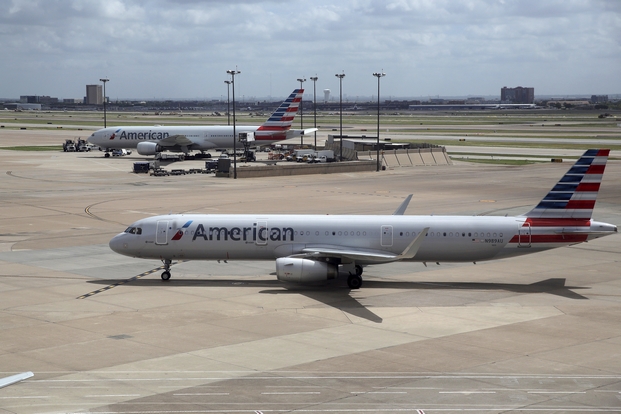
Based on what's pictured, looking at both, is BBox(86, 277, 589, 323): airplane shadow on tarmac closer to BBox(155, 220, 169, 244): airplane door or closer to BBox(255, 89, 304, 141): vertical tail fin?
BBox(155, 220, 169, 244): airplane door

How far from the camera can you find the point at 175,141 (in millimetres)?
124625

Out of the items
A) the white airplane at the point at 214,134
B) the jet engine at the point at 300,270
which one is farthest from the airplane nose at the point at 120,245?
the white airplane at the point at 214,134

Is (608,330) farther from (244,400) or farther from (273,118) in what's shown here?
(273,118)

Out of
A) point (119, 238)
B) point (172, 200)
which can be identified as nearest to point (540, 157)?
point (172, 200)

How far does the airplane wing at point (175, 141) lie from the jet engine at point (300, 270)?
8597cm

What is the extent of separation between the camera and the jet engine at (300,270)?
40469 millimetres

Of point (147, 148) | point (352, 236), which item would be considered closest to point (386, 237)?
point (352, 236)

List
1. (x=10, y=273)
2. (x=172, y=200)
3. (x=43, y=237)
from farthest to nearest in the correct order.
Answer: (x=172, y=200), (x=43, y=237), (x=10, y=273)

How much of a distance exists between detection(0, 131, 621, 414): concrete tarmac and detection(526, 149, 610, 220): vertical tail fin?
4010 mm

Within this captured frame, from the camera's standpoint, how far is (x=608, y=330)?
33.8 m

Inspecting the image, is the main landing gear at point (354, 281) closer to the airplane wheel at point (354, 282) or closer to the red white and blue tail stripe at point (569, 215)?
the airplane wheel at point (354, 282)

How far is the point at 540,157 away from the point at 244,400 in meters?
114

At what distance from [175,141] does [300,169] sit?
27.6 metres

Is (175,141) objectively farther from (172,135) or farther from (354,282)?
(354,282)
